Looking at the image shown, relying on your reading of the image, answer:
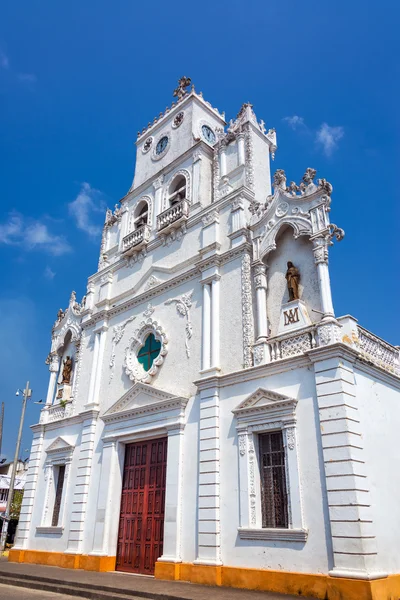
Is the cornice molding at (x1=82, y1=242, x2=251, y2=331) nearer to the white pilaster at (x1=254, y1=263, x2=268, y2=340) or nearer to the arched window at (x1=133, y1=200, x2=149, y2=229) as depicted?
the white pilaster at (x1=254, y1=263, x2=268, y2=340)

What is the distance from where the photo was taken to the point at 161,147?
2045 cm

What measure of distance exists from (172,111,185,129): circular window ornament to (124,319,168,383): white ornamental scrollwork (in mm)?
8801

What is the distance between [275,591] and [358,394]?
443 centimetres

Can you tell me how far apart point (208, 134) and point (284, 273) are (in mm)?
9065

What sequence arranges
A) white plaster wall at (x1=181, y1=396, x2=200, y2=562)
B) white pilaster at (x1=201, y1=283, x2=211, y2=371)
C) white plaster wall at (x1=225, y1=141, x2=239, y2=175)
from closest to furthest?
white plaster wall at (x1=181, y1=396, x2=200, y2=562), white pilaster at (x1=201, y1=283, x2=211, y2=371), white plaster wall at (x1=225, y1=141, x2=239, y2=175)

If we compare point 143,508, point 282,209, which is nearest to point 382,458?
point 282,209

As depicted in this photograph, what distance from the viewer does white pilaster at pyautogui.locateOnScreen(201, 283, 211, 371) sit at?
1356 cm

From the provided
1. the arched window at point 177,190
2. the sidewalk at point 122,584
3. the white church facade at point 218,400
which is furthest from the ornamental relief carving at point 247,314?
the arched window at point 177,190

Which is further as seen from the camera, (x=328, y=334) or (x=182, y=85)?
(x=182, y=85)

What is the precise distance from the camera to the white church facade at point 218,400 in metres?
9.87

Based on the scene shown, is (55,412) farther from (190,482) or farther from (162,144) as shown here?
(162,144)

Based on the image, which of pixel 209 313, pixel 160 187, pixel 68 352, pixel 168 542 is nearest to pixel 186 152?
pixel 160 187

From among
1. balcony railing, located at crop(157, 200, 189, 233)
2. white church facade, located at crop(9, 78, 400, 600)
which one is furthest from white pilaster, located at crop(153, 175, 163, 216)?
balcony railing, located at crop(157, 200, 189, 233)

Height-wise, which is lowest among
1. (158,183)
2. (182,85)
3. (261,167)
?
(261,167)
